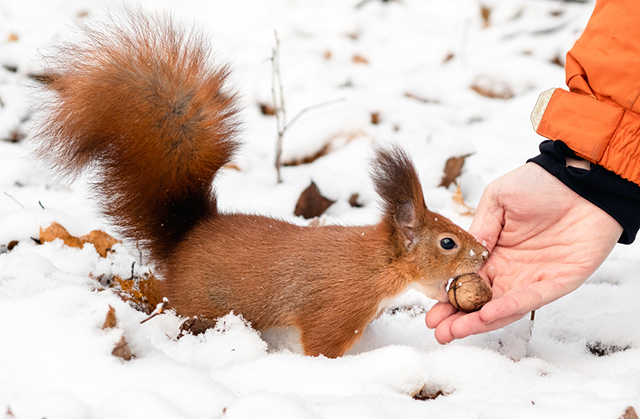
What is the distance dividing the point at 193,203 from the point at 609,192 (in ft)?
4.10

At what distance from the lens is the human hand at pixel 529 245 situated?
54.6 inches

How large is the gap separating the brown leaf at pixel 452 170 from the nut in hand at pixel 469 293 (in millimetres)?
978

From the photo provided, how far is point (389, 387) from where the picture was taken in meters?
1.19

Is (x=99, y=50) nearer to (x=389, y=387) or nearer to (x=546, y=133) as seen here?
(x=389, y=387)

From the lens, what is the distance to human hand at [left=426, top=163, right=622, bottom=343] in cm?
139

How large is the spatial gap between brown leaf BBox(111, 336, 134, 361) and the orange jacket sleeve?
1.35m

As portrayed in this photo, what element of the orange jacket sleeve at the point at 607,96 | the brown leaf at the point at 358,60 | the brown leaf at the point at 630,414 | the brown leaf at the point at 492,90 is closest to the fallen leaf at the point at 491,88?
the brown leaf at the point at 492,90

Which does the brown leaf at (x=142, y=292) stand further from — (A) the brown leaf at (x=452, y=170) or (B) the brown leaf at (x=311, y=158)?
(A) the brown leaf at (x=452, y=170)

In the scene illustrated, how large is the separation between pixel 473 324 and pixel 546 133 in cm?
71

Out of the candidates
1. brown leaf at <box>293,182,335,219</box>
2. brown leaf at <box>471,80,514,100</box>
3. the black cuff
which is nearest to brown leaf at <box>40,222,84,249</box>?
brown leaf at <box>293,182,335,219</box>

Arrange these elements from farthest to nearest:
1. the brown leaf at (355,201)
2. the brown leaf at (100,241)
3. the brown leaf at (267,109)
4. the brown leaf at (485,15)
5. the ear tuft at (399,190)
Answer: the brown leaf at (485,15) < the brown leaf at (267,109) < the brown leaf at (355,201) < the brown leaf at (100,241) < the ear tuft at (399,190)

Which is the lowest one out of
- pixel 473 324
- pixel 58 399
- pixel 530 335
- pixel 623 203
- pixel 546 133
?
pixel 530 335

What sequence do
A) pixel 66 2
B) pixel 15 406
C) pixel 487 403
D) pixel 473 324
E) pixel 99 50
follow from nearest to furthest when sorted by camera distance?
pixel 15 406 → pixel 487 403 → pixel 473 324 → pixel 99 50 → pixel 66 2

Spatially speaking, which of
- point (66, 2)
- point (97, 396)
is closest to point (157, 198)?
point (97, 396)
